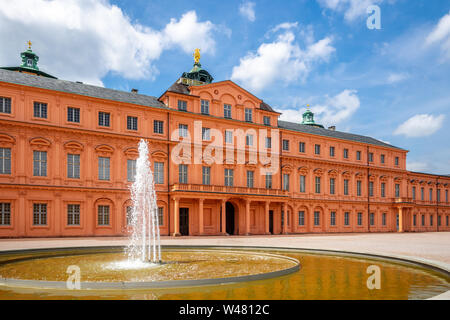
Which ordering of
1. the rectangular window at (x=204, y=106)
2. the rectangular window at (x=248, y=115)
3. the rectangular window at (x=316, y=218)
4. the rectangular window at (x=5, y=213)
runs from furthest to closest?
the rectangular window at (x=316, y=218)
the rectangular window at (x=248, y=115)
the rectangular window at (x=204, y=106)
the rectangular window at (x=5, y=213)

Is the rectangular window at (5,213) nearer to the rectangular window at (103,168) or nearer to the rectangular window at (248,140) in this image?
the rectangular window at (103,168)

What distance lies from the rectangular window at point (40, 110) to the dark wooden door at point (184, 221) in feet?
50.1

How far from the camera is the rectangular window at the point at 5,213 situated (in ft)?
97.6

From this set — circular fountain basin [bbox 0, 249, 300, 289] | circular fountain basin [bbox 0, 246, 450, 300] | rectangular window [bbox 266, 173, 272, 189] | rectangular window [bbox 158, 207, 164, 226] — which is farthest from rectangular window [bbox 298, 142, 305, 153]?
circular fountain basin [bbox 0, 249, 300, 289]

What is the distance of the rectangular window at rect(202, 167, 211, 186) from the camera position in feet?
130

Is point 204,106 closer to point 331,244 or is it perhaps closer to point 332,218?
point 331,244

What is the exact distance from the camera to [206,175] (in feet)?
130

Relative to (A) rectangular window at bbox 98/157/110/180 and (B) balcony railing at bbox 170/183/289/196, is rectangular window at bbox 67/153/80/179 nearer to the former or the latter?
(A) rectangular window at bbox 98/157/110/180

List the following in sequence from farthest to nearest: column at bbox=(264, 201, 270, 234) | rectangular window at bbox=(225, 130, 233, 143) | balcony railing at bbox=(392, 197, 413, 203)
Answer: balcony railing at bbox=(392, 197, 413, 203) → column at bbox=(264, 201, 270, 234) → rectangular window at bbox=(225, 130, 233, 143)

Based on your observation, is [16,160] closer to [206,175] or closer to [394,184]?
[206,175]

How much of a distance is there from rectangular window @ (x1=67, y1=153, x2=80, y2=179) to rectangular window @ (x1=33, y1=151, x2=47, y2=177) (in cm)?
190

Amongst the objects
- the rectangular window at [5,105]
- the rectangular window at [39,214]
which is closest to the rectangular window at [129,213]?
the rectangular window at [39,214]
